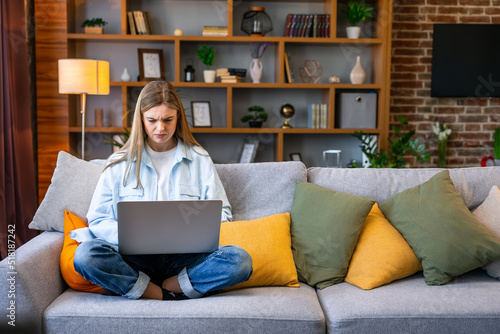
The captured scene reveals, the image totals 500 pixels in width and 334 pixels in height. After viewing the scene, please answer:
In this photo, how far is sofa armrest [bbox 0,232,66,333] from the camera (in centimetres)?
163

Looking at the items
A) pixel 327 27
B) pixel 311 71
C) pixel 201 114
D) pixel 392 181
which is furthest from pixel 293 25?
pixel 392 181

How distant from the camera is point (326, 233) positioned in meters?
2.05

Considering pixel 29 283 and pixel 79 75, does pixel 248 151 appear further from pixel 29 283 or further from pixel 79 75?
pixel 29 283

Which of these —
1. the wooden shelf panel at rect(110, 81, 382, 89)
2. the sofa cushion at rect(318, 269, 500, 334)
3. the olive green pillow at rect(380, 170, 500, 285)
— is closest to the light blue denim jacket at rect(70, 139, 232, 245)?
the sofa cushion at rect(318, 269, 500, 334)

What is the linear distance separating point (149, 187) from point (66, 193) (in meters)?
0.35

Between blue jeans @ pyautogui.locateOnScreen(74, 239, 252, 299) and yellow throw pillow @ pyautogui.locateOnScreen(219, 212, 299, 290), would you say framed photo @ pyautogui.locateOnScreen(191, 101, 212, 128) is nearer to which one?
yellow throw pillow @ pyautogui.locateOnScreen(219, 212, 299, 290)

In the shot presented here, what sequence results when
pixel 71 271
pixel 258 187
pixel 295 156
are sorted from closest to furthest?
pixel 71 271, pixel 258 187, pixel 295 156

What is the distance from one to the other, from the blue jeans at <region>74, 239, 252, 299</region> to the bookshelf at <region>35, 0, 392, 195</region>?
219 cm

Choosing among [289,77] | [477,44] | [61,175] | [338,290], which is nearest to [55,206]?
[61,175]

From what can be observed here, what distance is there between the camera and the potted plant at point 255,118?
4113 mm

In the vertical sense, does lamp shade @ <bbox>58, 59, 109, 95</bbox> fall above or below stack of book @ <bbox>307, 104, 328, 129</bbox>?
above

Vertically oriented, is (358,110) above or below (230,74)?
below

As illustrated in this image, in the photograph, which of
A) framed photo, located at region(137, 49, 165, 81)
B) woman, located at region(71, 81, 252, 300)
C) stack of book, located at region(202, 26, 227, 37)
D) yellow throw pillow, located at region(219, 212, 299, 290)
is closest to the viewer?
woman, located at region(71, 81, 252, 300)

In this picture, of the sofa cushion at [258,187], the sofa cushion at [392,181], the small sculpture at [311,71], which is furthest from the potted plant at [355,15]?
the sofa cushion at [258,187]
